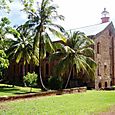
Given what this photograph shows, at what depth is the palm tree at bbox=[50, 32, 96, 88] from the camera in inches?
1652

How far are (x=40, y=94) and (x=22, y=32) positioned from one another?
15.5 meters

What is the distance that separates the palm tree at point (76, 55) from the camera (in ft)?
138

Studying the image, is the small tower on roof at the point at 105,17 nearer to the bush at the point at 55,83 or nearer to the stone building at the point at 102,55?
the stone building at the point at 102,55

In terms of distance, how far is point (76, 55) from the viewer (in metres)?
42.5

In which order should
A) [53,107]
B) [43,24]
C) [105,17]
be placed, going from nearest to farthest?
[53,107] → [43,24] → [105,17]

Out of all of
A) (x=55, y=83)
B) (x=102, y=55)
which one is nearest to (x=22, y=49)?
(x=55, y=83)

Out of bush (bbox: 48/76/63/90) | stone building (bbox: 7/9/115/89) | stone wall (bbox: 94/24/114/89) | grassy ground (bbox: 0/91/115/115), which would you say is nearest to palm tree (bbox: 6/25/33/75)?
bush (bbox: 48/76/63/90)

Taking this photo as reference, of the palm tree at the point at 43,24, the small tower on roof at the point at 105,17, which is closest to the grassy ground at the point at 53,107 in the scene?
the palm tree at the point at 43,24

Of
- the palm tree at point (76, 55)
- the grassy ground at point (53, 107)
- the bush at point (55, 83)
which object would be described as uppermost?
the palm tree at point (76, 55)

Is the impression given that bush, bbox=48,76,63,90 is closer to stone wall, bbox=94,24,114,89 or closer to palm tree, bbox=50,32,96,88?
palm tree, bbox=50,32,96,88

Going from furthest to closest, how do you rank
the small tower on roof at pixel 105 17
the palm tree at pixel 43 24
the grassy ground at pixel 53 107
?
the small tower on roof at pixel 105 17
the palm tree at pixel 43 24
the grassy ground at pixel 53 107

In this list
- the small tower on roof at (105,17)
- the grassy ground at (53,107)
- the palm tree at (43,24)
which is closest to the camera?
the grassy ground at (53,107)

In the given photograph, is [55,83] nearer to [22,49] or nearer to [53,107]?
[22,49]

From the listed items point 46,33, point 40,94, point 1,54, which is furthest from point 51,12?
point 1,54
